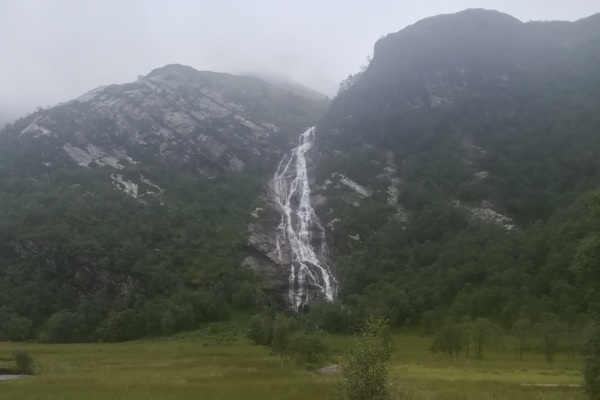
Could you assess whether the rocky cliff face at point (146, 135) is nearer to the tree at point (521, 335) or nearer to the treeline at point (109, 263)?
the treeline at point (109, 263)

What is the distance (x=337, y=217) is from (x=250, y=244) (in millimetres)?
24628

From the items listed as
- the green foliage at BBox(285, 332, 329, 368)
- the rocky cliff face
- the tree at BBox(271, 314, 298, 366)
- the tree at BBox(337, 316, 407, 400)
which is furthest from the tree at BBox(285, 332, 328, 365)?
the rocky cliff face

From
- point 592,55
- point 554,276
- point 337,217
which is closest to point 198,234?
point 337,217

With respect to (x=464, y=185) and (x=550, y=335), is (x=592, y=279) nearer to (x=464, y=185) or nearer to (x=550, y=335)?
(x=550, y=335)

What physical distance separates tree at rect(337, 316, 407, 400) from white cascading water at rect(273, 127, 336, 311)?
302 ft

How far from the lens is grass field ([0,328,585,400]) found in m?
30.8

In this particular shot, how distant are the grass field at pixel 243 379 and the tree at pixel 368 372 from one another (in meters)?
6.07

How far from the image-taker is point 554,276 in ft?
309

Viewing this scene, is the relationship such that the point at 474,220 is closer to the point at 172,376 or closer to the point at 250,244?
the point at 250,244

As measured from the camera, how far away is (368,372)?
17438 mm

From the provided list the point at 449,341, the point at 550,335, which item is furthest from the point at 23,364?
the point at 550,335

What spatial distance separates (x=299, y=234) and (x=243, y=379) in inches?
3634

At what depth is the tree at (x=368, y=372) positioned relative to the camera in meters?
17.3

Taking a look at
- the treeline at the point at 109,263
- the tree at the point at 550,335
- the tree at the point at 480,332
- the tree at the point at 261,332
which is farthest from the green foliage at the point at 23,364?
the tree at the point at 550,335
